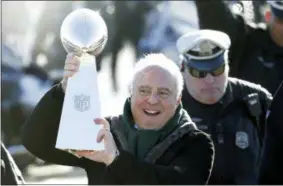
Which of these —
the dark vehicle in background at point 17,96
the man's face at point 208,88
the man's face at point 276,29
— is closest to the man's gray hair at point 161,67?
the man's face at point 208,88

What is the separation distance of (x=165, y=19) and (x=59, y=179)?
522 cm

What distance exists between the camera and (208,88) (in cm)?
635

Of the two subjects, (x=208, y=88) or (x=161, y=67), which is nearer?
(x=161, y=67)

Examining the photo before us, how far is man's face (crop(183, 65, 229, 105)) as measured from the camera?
635 cm

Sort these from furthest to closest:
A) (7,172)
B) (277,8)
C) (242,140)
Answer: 1. (277,8)
2. (242,140)
3. (7,172)

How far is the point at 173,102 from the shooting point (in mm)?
5004

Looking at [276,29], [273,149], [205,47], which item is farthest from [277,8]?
[273,149]

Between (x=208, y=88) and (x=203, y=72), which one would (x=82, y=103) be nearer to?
(x=208, y=88)

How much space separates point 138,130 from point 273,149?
916 mm

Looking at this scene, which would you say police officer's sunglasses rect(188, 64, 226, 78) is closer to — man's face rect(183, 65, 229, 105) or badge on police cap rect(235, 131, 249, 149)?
man's face rect(183, 65, 229, 105)

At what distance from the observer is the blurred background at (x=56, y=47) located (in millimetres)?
11266

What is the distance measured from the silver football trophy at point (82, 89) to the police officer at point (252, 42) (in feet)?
10.6

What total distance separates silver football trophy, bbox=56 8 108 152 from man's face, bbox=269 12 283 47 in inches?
138

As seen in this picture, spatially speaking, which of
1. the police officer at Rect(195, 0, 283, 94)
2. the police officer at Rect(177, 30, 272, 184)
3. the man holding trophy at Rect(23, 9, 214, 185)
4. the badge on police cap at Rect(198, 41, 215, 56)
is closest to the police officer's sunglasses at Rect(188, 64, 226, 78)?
the police officer at Rect(177, 30, 272, 184)
